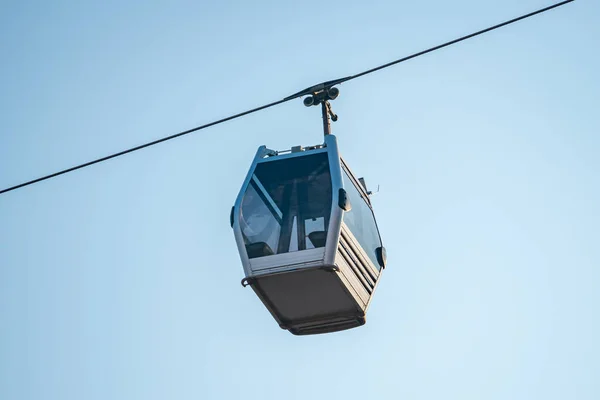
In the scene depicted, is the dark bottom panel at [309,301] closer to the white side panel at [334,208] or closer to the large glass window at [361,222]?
the white side panel at [334,208]

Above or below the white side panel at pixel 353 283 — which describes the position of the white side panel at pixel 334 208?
above

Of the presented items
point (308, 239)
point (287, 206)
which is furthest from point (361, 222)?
point (308, 239)

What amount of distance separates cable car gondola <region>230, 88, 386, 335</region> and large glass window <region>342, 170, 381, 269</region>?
15 millimetres

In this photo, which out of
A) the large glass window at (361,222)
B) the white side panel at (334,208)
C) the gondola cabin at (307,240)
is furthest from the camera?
the large glass window at (361,222)

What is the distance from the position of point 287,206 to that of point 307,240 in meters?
0.77

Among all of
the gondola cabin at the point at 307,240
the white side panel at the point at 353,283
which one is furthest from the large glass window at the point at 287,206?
the white side panel at the point at 353,283

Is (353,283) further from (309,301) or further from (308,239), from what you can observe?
(308,239)

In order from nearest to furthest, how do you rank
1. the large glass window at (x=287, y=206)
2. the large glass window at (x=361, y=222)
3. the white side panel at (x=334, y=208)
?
the white side panel at (x=334, y=208), the large glass window at (x=287, y=206), the large glass window at (x=361, y=222)

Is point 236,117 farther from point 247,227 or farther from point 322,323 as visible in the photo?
point 322,323

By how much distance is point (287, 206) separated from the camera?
15.6 meters

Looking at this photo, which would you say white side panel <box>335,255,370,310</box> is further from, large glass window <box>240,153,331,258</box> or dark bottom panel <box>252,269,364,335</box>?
large glass window <box>240,153,331,258</box>

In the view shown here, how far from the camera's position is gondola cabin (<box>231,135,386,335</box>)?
14836 mm

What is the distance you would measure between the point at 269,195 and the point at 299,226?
29.7 inches

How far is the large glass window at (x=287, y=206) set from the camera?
15070mm
